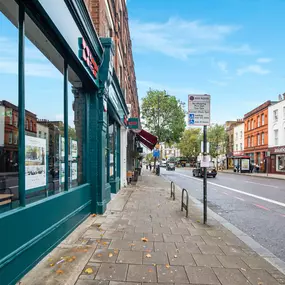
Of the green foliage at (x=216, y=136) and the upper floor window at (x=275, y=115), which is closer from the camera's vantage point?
the upper floor window at (x=275, y=115)

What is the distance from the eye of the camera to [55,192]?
4.77m

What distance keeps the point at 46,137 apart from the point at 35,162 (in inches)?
27.1

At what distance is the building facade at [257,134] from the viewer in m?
38.2

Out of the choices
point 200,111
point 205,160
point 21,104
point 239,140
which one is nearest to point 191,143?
point 239,140

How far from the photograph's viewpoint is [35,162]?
3.98m

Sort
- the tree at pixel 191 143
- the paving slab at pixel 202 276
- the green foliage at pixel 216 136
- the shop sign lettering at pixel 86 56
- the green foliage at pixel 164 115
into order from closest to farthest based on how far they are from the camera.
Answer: the paving slab at pixel 202 276
the shop sign lettering at pixel 86 56
the green foliage at pixel 164 115
the green foliage at pixel 216 136
the tree at pixel 191 143

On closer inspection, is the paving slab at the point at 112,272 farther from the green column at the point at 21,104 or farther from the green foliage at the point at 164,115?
the green foliage at the point at 164,115

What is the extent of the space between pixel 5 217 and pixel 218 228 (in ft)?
16.0

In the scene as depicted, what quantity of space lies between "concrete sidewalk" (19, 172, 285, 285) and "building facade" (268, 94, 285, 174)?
32.2 m

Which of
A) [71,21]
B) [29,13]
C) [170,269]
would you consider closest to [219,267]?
[170,269]

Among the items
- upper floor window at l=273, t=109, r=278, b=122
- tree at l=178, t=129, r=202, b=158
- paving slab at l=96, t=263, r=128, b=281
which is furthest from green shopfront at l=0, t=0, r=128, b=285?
tree at l=178, t=129, r=202, b=158

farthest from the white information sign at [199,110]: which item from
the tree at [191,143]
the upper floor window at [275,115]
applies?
the tree at [191,143]

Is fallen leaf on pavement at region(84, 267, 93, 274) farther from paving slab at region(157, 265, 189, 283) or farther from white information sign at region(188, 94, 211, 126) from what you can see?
white information sign at region(188, 94, 211, 126)

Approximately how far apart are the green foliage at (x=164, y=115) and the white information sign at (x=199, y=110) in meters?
35.6
